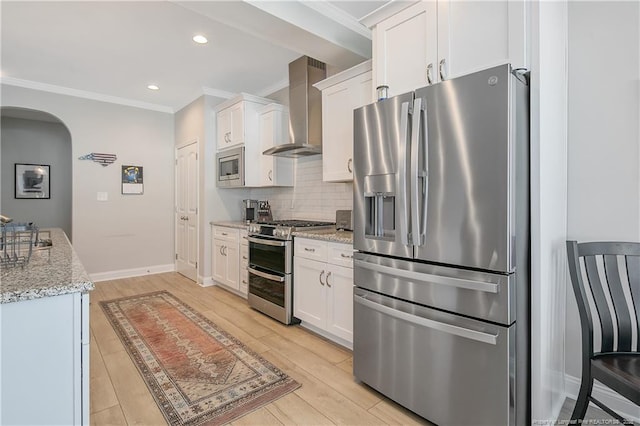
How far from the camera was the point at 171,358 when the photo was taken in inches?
99.9

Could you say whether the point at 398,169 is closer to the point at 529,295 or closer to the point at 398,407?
the point at 529,295

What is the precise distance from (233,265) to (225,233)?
1.50 feet

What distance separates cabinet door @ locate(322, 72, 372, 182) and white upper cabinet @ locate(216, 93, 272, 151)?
1.48 m

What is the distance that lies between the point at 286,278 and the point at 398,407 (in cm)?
152

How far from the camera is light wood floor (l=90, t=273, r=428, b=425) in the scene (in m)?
1.85

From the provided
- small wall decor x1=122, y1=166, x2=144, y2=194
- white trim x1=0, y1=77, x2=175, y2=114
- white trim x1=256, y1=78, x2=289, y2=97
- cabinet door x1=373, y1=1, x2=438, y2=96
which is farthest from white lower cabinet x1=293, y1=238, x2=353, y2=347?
white trim x1=0, y1=77, x2=175, y2=114

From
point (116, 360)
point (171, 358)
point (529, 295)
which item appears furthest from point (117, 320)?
point (529, 295)

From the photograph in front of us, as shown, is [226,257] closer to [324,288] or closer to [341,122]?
[324,288]

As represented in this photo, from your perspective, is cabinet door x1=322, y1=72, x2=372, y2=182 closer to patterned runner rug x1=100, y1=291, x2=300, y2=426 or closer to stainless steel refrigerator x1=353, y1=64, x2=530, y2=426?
stainless steel refrigerator x1=353, y1=64, x2=530, y2=426

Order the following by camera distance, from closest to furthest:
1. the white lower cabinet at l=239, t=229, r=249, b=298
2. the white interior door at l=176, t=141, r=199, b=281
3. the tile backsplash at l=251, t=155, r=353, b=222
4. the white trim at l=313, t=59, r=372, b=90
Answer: the white trim at l=313, t=59, r=372, b=90 < the tile backsplash at l=251, t=155, r=353, b=222 < the white lower cabinet at l=239, t=229, r=249, b=298 < the white interior door at l=176, t=141, r=199, b=281

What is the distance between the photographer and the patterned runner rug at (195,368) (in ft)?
6.40

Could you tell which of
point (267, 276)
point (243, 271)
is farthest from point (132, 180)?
point (267, 276)

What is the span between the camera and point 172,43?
129 inches

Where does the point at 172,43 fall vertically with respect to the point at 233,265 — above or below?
above
